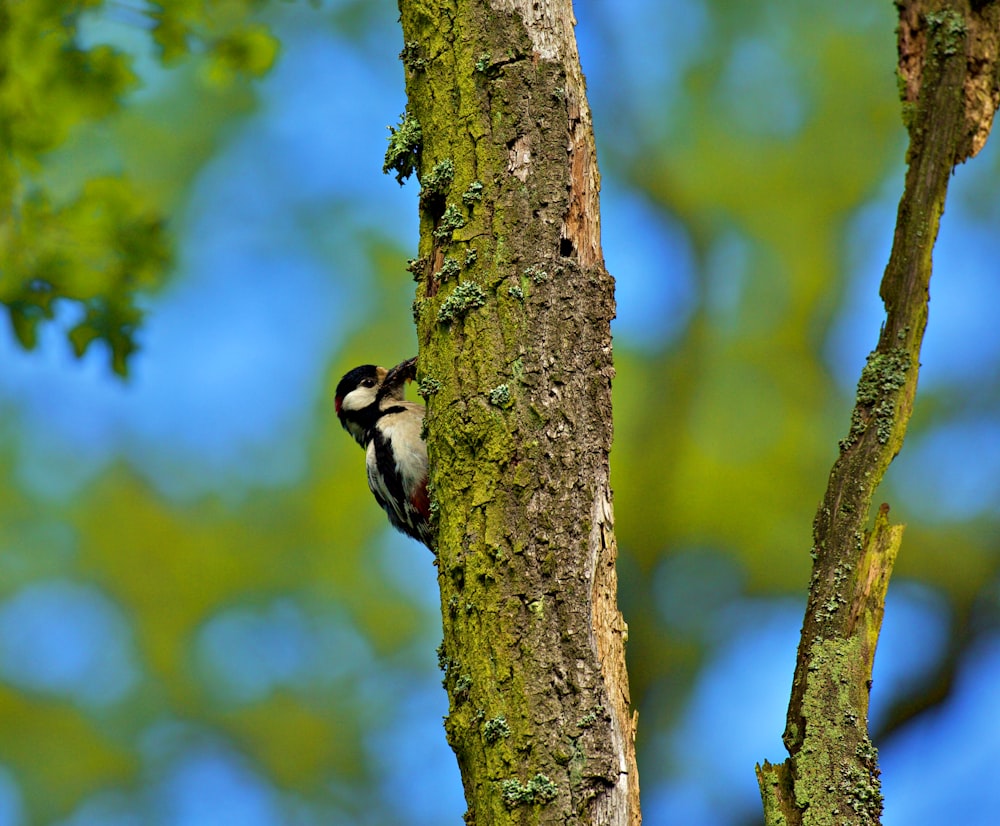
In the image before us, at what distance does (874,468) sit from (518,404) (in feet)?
2.96

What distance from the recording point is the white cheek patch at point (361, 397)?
221 inches

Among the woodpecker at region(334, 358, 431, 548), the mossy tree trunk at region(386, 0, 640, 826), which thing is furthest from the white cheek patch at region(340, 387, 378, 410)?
the mossy tree trunk at region(386, 0, 640, 826)

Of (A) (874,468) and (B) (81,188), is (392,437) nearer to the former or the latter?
(B) (81,188)

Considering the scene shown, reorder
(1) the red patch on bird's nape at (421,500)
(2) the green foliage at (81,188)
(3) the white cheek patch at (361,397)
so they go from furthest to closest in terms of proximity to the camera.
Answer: (3) the white cheek patch at (361,397) → (1) the red patch on bird's nape at (421,500) → (2) the green foliage at (81,188)

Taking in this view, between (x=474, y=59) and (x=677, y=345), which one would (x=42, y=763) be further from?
(x=474, y=59)

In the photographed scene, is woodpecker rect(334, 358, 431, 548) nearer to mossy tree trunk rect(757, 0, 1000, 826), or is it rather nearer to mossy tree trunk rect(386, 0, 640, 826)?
mossy tree trunk rect(386, 0, 640, 826)

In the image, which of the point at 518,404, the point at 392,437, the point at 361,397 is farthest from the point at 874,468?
the point at 361,397

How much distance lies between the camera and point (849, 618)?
244 cm

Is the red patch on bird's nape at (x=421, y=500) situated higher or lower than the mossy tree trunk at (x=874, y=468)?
higher

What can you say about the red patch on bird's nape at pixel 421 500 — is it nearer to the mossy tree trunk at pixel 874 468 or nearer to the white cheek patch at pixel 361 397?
the white cheek patch at pixel 361 397

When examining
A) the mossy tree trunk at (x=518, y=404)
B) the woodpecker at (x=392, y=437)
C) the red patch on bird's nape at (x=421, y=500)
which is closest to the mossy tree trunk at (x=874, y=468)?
the mossy tree trunk at (x=518, y=404)

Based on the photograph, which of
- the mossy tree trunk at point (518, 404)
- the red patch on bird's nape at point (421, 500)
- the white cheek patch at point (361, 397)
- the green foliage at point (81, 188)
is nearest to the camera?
the mossy tree trunk at point (518, 404)

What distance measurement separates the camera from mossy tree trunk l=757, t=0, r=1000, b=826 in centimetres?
238

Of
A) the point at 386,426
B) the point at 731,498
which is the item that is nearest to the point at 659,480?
the point at 731,498
